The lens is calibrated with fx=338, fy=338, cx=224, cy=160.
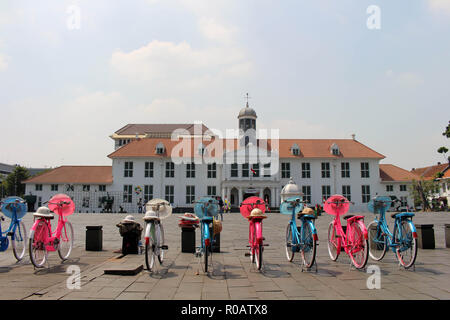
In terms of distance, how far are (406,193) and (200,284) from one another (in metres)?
46.8

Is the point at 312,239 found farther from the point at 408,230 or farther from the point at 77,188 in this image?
the point at 77,188

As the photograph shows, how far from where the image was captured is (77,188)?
4622 cm

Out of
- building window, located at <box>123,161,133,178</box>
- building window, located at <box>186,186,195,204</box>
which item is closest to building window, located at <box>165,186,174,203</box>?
building window, located at <box>186,186,195,204</box>

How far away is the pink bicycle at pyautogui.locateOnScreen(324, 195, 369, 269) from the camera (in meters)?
6.82

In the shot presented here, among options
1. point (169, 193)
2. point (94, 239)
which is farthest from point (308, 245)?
point (169, 193)

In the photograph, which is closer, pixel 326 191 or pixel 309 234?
pixel 309 234

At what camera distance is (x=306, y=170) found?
151ft

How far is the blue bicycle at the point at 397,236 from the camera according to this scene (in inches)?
268

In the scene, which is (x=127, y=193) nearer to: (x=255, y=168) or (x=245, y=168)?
(x=245, y=168)

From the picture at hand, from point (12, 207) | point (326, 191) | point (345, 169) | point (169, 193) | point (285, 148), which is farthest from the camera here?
point (285, 148)

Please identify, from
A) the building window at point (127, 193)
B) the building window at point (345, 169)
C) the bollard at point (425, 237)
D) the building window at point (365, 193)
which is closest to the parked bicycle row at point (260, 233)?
the bollard at point (425, 237)

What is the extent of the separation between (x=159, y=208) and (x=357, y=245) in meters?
4.54

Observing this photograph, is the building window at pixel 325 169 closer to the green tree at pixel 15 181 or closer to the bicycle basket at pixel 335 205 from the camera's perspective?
the bicycle basket at pixel 335 205
